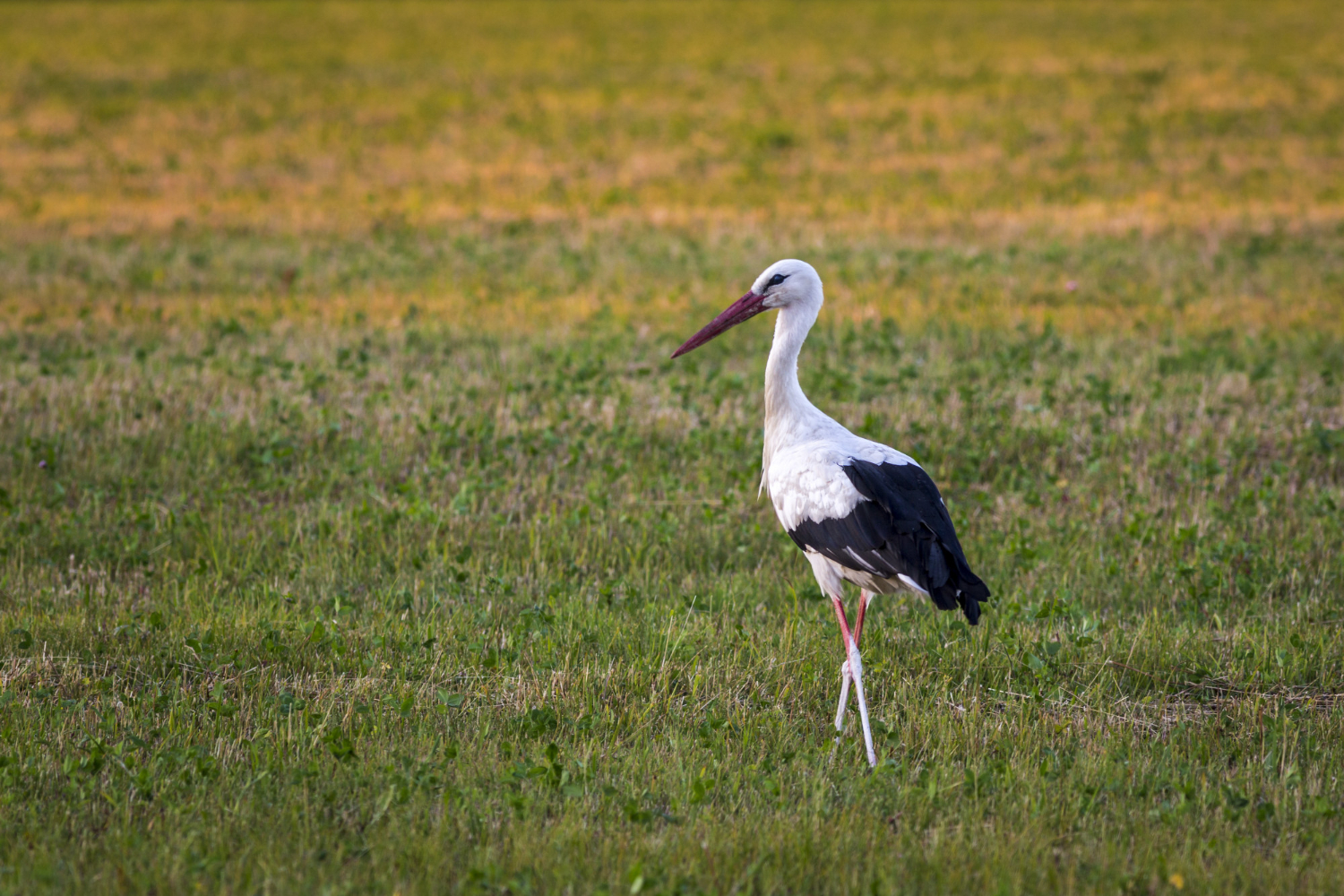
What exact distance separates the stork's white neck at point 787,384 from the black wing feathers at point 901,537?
617mm

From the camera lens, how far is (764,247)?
16.2 m

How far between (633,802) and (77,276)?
12702 mm

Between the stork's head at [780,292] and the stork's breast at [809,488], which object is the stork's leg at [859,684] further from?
the stork's head at [780,292]

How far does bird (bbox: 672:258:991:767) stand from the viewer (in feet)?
16.1

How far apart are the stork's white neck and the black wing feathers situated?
617 millimetres

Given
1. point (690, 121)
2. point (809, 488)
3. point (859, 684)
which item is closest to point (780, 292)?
point (809, 488)

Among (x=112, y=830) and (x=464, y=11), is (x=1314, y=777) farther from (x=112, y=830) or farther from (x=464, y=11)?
(x=464, y=11)

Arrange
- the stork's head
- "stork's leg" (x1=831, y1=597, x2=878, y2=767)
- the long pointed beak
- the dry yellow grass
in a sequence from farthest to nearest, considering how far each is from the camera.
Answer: the dry yellow grass, the stork's head, the long pointed beak, "stork's leg" (x1=831, y1=597, x2=878, y2=767)

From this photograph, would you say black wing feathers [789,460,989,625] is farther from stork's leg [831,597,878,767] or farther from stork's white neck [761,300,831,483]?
stork's white neck [761,300,831,483]

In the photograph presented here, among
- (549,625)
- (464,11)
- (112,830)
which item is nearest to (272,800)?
(112,830)

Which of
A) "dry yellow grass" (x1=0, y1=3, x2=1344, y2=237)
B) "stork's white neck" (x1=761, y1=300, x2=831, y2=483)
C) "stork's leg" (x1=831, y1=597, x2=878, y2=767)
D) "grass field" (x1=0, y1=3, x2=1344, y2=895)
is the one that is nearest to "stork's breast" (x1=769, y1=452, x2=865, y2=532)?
"stork's white neck" (x1=761, y1=300, x2=831, y2=483)

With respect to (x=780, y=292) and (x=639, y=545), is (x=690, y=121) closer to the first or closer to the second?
(x=639, y=545)

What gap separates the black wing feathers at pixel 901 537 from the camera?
4852mm

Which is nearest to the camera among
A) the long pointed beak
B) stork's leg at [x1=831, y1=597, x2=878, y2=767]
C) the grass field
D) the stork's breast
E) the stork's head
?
the grass field
